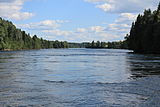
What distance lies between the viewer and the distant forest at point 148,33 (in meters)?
98.1

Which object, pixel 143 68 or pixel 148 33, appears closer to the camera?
pixel 143 68

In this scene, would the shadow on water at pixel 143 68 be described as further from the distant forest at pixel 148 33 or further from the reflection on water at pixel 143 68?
the distant forest at pixel 148 33

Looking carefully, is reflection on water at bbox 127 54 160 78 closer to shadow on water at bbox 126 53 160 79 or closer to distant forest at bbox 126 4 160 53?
shadow on water at bbox 126 53 160 79

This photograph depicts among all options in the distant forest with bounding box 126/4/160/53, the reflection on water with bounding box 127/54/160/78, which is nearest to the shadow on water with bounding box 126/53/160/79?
the reflection on water with bounding box 127/54/160/78

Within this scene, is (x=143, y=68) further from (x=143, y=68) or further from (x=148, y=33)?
(x=148, y=33)

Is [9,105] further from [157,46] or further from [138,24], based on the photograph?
[138,24]

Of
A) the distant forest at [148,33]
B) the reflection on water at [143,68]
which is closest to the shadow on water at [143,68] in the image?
the reflection on water at [143,68]

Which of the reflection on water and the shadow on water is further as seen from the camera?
the reflection on water

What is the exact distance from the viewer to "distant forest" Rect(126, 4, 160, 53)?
98.1 metres

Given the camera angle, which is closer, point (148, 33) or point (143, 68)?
point (143, 68)

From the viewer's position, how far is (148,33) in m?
104

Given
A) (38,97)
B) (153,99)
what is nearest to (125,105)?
(153,99)

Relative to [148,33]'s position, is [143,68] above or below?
below

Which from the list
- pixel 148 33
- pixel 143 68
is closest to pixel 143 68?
pixel 143 68
